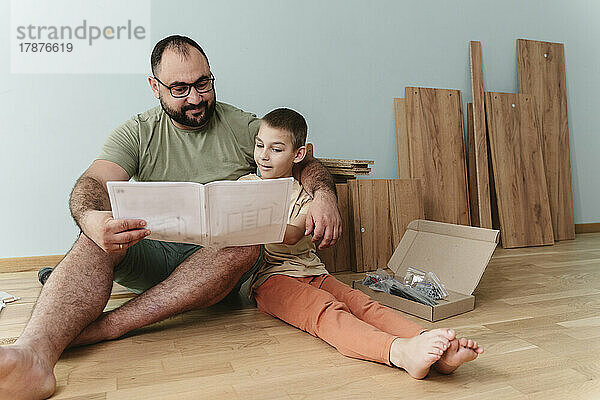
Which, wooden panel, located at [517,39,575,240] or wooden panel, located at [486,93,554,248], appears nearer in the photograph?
wooden panel, located at [486,93,554,248]

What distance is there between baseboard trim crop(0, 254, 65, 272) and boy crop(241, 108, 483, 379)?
4.14 ft

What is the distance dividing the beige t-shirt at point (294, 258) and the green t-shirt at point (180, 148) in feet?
0.37

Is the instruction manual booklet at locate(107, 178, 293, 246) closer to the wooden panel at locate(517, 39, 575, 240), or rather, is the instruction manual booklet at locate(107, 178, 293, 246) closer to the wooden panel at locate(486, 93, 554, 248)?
the wooden panel at locate(486, 93, 554, 248)

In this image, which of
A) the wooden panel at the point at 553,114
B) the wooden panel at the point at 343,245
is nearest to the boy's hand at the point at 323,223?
the wooden panel at the point at 343,245

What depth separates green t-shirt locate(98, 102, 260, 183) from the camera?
1.63 m

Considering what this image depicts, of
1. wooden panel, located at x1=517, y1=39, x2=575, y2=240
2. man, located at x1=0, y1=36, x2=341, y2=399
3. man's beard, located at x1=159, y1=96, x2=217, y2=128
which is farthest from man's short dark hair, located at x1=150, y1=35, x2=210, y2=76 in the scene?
wooden panel, located at x1=517, y1=39, x2=575, y2=240

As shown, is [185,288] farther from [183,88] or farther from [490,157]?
[490,157]

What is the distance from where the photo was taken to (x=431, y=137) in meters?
2.99

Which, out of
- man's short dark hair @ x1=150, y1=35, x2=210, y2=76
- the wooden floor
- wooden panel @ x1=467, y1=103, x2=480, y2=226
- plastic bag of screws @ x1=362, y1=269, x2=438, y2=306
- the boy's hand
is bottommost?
the wooden floor

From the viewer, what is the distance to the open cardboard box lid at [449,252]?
177cm

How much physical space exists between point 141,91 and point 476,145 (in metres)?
1.93

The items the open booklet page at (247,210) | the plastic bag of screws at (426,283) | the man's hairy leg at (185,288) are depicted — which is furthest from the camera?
the plastic bag of screws at (426,283)

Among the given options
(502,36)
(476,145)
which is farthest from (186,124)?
(502,36)

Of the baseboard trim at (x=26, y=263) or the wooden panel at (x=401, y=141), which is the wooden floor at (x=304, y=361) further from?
the wooden panel at (x=401, y=141)
